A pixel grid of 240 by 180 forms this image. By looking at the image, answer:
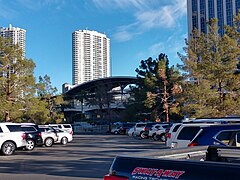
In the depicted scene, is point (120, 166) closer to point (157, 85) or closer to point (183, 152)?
point (183, 152)

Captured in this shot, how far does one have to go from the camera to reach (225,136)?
904 centimetres

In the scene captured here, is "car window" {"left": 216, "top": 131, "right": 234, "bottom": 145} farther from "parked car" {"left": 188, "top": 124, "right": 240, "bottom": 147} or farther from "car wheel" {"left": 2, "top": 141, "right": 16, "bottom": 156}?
"car wheel" {"left": 2, "top": 141, "right": 16, "bottom": 156}

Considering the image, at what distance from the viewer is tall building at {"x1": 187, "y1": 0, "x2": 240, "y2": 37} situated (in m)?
77.5

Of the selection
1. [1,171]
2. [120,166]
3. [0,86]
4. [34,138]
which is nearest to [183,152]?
[120,166]

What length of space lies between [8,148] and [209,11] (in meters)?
71.4

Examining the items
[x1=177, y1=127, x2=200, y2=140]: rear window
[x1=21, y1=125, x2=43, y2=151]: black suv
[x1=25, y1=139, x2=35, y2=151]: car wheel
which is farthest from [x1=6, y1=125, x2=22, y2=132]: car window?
[x1=177, y1=127, x2=200, y2=140]: rear window

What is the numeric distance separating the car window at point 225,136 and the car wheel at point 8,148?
12.6m

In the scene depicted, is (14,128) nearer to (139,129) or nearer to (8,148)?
(8,148)

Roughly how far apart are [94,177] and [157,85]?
36803 millimetres

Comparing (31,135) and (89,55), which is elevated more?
(89,55)

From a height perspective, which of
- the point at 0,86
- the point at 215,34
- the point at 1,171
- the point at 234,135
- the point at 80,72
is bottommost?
the point at 1,171

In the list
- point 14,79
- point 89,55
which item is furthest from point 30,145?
point 89,55

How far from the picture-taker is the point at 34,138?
2209 centimetres

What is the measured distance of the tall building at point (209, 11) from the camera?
7750 centimetres
